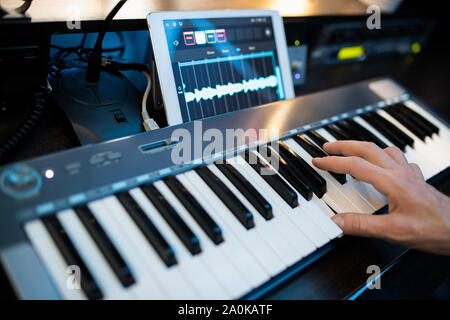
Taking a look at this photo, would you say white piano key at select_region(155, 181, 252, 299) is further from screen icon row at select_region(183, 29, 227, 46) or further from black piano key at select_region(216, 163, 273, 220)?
screen icon row at select_region(183, 29, 227, 46)

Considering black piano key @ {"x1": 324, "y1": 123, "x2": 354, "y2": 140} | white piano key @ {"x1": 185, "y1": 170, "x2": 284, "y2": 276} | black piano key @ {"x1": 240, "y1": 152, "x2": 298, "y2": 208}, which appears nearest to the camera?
white piano key @ {"x1": 185, "y1": 170, "x2": 284, "y2": 276}

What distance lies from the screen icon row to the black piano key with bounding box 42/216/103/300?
1.63 feet

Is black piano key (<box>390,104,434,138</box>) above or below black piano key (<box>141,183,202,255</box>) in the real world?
above

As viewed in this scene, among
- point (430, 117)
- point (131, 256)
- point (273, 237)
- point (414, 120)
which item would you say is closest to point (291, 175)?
point (273, 237)

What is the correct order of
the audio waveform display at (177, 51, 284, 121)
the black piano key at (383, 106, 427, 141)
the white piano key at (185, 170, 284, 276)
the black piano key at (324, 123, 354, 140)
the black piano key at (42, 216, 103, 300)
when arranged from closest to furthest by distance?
1. the black piano key at (42, 216, 103, 300)
2. the white piano key at (185, 170, 284, 276)
3. the audio waveform display at (177, 51, 284, 121)
4. the black piano key at (324, 123, 354, 140)
5. the black piano key at (383, 106, 427, 141)

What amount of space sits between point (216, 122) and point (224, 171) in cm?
14

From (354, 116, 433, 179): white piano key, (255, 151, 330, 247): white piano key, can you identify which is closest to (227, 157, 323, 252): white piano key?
(255, 151, 330, 247): white piano key

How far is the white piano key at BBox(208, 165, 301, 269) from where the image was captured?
0.55 metres

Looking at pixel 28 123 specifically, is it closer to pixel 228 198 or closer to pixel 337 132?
pixel 228 198

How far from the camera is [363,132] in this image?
891 mm

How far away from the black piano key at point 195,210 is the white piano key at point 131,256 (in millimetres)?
118

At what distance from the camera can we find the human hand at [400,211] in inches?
23.8

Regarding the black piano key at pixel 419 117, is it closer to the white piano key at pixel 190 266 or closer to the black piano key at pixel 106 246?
the white piano key at pixel 190 266
